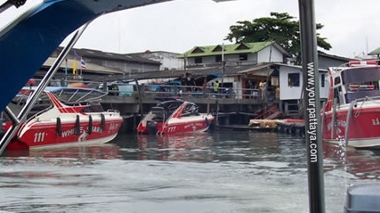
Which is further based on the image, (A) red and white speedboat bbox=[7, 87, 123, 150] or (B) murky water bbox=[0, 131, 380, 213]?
(A) red and white speedboat bbox=[7, 87, 123, 150]

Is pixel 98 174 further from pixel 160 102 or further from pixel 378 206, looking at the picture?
pixel 160 102

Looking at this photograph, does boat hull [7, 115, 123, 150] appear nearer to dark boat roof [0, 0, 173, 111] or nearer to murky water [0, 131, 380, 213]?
murky water [0, 131, 380, 213]

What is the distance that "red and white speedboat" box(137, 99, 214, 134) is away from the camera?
30.8m

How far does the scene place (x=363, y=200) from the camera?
2.02 meters

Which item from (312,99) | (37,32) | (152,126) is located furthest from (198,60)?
(312,99)

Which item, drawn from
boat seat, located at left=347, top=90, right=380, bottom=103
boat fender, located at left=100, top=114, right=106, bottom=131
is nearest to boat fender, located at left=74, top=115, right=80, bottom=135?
boat fender, located at left=100, top=114, right=106, bottom=131

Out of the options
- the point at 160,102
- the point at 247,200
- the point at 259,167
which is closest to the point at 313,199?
the point at 247,200

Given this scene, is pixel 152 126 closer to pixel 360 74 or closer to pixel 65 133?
pixel 65 133

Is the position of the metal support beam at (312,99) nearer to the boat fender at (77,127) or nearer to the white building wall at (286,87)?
the boat fender at (77,127)

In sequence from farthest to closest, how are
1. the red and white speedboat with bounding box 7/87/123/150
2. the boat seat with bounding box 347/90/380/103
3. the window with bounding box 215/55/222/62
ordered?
the window with bounding box 215/55/222/62
the red and white speedboat with bounding box 7/87/123/150
the boat seat with bounding box 347/90/380/103

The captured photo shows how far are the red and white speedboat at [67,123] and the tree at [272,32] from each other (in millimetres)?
28898

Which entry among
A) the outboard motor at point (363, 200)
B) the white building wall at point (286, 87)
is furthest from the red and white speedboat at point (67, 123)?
the outboard motor at point (363, 200)

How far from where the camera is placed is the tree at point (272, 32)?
176 feet

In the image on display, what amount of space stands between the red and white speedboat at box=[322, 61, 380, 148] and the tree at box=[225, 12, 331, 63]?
32.7 meters
